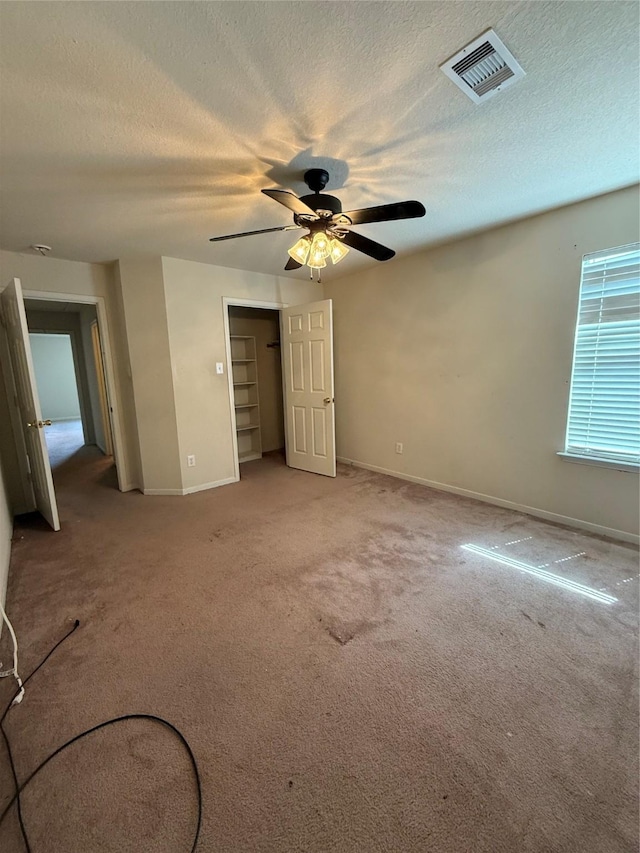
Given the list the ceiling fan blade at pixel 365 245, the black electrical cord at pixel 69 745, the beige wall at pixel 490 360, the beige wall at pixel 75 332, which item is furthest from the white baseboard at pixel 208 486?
the beige wall at pixel 75 332

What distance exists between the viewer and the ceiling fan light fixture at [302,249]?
212 centimetres

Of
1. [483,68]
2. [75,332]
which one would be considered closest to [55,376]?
[75,332]

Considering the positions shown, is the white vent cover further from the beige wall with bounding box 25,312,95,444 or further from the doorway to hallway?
the beige wall with bounding box 25,312,95,444

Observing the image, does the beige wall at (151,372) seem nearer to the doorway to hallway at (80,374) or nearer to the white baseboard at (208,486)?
the white baseboard at (208,486)

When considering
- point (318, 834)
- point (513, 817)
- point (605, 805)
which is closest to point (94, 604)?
point (318, 834)

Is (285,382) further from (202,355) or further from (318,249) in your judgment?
(318,249)

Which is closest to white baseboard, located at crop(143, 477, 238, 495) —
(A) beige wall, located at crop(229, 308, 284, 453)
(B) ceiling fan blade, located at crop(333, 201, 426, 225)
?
(A) beige wall, located at crop(229, 308, 284, 453)

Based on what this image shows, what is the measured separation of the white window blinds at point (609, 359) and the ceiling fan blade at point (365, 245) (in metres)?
1.55

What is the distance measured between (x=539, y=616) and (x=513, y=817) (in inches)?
39.5

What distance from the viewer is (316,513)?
313 centimetres

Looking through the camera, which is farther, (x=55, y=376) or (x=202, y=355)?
(x=55, y=376)

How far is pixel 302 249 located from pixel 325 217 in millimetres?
262

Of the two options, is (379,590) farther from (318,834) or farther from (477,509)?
(477,509)

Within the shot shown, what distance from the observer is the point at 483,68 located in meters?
1.31
